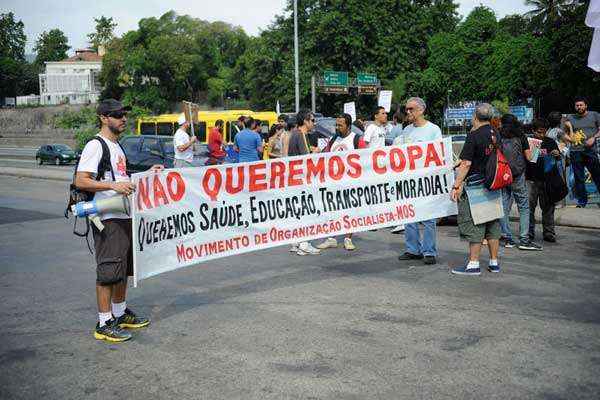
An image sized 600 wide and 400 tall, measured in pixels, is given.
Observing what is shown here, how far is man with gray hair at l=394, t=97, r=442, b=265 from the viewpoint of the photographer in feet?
26.0

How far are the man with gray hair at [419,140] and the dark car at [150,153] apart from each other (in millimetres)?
9576

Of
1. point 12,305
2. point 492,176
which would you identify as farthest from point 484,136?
point 12,305

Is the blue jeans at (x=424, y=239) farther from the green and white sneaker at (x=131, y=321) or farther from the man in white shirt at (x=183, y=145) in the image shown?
the man in white shirt at (x=183, y=145)

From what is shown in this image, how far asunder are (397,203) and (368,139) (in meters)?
3.26

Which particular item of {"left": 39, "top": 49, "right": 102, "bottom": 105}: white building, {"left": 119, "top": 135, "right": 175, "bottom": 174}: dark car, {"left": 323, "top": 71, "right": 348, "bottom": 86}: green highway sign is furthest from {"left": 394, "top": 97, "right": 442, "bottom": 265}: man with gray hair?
{"left": 39, "top": 49, "right": 102, "bottom": 105}: white building

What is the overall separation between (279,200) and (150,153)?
11.4 metres

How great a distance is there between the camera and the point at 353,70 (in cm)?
5331

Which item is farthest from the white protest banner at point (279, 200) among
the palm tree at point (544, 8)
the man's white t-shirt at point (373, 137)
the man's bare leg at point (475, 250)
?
the palm tree at point (544, 8)

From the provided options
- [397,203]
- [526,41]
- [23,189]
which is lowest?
[23,189]

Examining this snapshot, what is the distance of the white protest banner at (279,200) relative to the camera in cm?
589

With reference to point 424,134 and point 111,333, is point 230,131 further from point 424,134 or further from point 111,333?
point 111,333

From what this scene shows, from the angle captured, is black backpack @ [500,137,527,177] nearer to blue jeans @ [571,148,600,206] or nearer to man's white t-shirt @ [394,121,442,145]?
man's white t-shirt @ [394,121,442,145]

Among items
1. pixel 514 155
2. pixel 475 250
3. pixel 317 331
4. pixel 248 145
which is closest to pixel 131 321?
pixel 317 331

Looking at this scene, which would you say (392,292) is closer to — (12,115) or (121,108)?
(121,108)
